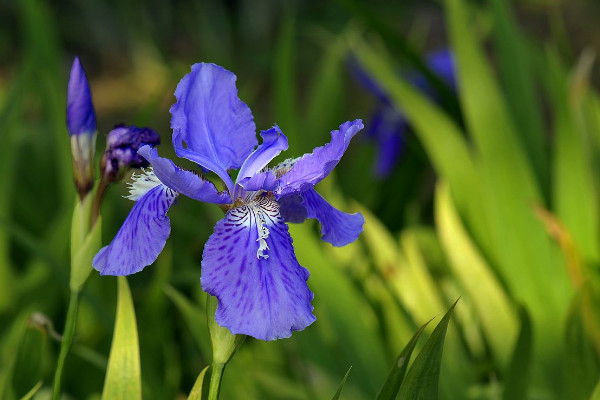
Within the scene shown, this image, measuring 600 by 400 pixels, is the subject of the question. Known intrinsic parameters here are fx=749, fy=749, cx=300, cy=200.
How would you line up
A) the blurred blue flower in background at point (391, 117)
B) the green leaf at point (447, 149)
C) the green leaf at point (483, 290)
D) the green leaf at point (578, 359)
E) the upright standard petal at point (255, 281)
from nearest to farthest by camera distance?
1. the upright standard petal at point (255, 281)
2. the green leaf at point (578, 359)
3. the green leaf at point (483, 290)
4. the green leaf at point (447, 149)
5. the blurred blue flower in background at point (391, 117)

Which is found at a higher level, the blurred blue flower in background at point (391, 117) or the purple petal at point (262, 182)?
the blurred blue flower in background at point (391, 117)

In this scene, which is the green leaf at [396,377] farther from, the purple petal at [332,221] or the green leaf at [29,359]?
the green leaf at [29,359]

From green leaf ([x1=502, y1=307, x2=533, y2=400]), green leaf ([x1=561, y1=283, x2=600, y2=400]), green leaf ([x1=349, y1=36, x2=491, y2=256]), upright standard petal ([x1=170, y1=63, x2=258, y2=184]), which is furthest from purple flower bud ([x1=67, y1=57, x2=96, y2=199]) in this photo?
green leaf ([x1=349, y1=36, x2=491, y2=256])

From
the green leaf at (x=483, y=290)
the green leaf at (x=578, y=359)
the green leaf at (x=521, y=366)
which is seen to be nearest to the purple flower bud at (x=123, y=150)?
the green leaf at (x=521, y=366)

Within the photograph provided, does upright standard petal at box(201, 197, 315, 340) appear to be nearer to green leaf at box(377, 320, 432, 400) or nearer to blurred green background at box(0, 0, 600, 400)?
green leaf at box(377, 320, 432, 400)

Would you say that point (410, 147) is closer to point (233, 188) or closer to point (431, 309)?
point (431, 309)

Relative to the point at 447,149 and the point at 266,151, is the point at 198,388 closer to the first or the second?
the point at 266,151
